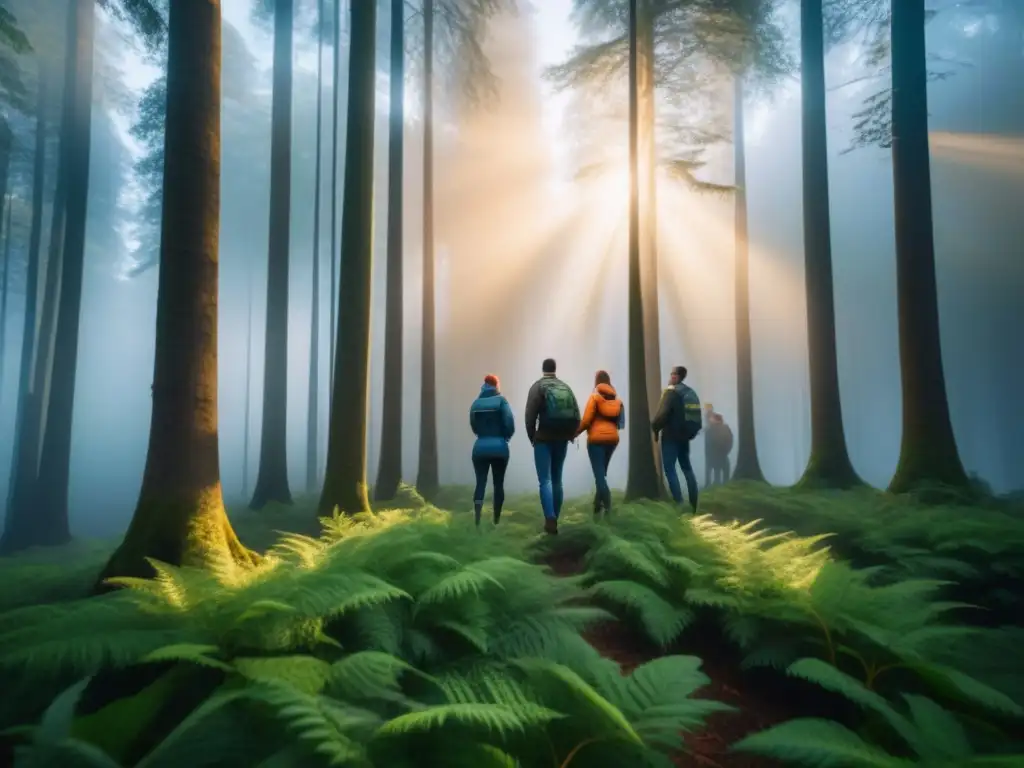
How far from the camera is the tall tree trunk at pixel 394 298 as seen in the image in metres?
12.2

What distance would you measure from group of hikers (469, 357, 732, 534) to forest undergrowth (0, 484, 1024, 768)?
1.78 meters

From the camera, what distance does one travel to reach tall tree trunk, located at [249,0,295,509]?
1304cm

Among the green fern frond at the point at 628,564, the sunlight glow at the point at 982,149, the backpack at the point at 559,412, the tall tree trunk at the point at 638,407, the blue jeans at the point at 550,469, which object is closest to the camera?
the green fern frond at the point at 628,564

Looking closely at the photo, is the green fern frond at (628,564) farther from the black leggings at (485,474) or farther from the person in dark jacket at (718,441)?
the person in dark jacket at (718,441)

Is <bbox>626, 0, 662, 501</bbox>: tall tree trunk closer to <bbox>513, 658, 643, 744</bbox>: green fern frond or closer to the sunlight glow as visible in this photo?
<bbox>513, 658, 643, 744</bbox>: green fern frond

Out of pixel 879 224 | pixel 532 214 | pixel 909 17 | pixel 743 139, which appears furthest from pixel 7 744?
pixel 879 224

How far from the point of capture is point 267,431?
1309cm

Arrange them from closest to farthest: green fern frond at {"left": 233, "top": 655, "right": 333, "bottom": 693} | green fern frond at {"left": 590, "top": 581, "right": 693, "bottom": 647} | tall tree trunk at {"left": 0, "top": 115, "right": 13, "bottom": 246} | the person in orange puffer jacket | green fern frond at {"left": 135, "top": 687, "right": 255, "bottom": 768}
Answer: green fern frond at {"left": 135, "top": 687, "right": 255, "bottom": 768} < green fern frond at {"left": 233, "top": 655, "right": 333, "bottom": 693} < green fern frond at {"left": 590, "top": 581, "right": 693, "bottom": 647} < the person in orange puffer jacket < tall tree trunk at {"left": 0, "top": 115, "right": 13, "bottom": 246}

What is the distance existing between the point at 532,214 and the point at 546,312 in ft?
29.2

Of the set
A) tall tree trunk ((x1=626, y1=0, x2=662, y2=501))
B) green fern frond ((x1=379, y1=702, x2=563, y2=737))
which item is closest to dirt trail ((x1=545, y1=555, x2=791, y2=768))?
green fern frond ((x1=379, y1=702, x2=563, y2=737))

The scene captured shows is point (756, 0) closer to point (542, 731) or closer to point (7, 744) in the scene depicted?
point (542, 731)

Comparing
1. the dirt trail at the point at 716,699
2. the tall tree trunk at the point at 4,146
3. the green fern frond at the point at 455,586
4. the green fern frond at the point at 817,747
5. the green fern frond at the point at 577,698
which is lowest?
the dirt trail at the point at 716,699

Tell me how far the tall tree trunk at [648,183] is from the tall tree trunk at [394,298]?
5.59 metres

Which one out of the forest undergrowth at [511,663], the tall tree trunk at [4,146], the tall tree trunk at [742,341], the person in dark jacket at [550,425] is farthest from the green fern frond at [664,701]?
the tall tree trunk at [4,146]
